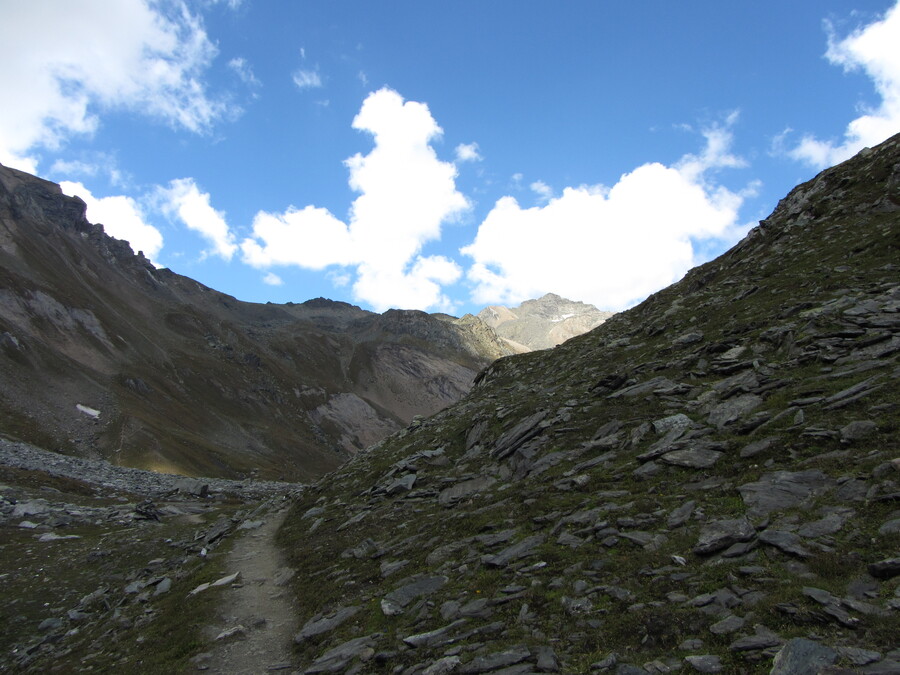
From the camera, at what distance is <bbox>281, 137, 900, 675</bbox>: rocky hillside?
991 cm

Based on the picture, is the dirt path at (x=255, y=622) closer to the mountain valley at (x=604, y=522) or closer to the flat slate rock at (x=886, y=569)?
the mountain valley at (x=604, y=522)

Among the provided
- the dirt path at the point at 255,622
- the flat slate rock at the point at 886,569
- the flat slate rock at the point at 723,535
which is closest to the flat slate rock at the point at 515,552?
the flat slate rock at the point at 723,535

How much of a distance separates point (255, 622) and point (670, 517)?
50.9 ft

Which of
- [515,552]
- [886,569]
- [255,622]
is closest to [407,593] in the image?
[515,552]

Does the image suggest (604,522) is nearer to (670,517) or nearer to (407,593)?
(670,517)

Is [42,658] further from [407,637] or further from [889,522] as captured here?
[889,522]

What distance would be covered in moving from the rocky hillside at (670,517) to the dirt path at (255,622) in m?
0.86

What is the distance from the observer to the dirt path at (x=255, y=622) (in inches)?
614

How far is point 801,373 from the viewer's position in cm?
2073

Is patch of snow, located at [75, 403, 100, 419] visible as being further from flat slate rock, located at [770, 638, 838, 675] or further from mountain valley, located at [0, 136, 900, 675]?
flat slate rock, located at [770, 638, 838, 675]

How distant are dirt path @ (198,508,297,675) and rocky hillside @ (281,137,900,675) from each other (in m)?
0.86

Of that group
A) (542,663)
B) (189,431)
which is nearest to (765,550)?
(542,663)

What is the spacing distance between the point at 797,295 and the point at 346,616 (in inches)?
1213

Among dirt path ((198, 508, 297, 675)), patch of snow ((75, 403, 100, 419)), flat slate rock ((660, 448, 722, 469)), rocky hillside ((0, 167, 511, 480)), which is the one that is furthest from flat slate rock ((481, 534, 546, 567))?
patch of snow ((75, 403, 100, 419))
